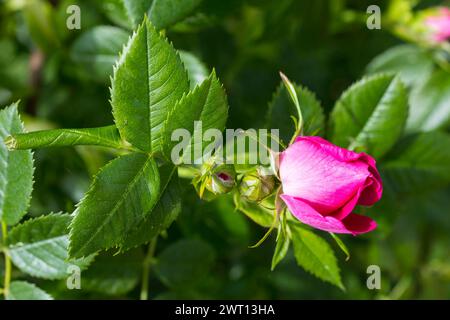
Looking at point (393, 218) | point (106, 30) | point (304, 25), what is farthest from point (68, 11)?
point (393, 218)

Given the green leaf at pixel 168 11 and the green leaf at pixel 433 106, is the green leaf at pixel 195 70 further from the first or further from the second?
the green leaf at pixel 433 106

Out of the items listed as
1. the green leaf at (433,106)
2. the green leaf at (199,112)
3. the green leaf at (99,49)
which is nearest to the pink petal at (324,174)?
the green leaf at (199,112)

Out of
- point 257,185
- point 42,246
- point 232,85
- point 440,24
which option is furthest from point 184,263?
point 440,24

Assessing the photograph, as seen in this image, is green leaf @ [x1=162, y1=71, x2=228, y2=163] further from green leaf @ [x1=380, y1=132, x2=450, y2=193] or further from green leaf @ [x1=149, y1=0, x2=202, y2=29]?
green leaf @ [x1=380, y1=132, x2=450, y2=193]

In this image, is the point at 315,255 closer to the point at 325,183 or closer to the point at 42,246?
the point at 325,183

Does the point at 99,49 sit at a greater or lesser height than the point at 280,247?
greater

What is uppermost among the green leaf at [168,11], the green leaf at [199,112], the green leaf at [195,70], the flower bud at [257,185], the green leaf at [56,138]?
the green leaf at [168,11]
